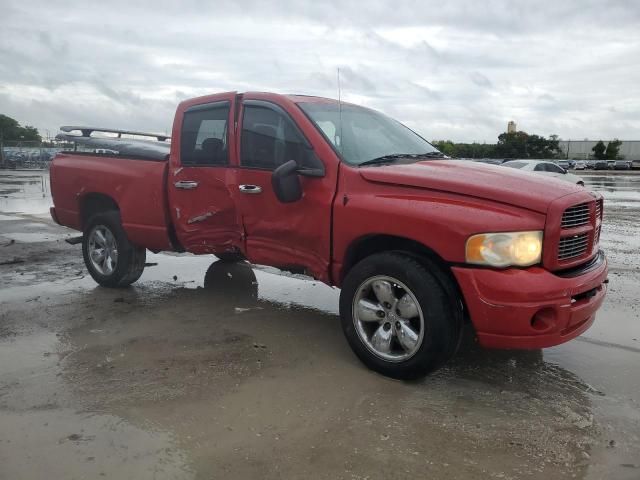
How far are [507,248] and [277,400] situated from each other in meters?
1.66

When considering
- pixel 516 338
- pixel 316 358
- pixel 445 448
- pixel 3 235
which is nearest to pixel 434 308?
pixel 516 338

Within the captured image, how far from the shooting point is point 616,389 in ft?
11.7

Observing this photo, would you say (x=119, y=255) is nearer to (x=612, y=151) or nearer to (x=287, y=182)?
(x=287, y=182)

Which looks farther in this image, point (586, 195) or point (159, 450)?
point (586, 195)

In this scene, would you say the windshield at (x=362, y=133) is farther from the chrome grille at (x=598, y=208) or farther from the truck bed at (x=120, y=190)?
the truck bed at (x=120, y=190)

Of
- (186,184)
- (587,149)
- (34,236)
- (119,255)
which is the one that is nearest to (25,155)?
(34,236)

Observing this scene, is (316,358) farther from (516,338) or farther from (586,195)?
(586,195)

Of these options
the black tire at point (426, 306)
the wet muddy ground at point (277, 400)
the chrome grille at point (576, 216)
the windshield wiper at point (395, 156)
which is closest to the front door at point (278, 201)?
the windshield wiper at point (395, 156)

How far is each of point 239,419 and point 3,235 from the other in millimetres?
7942

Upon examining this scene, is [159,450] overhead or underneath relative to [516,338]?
underneath

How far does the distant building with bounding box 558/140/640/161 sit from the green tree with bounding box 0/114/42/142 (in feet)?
278

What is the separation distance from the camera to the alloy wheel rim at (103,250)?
5980mm

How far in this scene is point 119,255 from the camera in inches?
232

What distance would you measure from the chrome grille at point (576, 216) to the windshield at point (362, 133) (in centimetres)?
147
